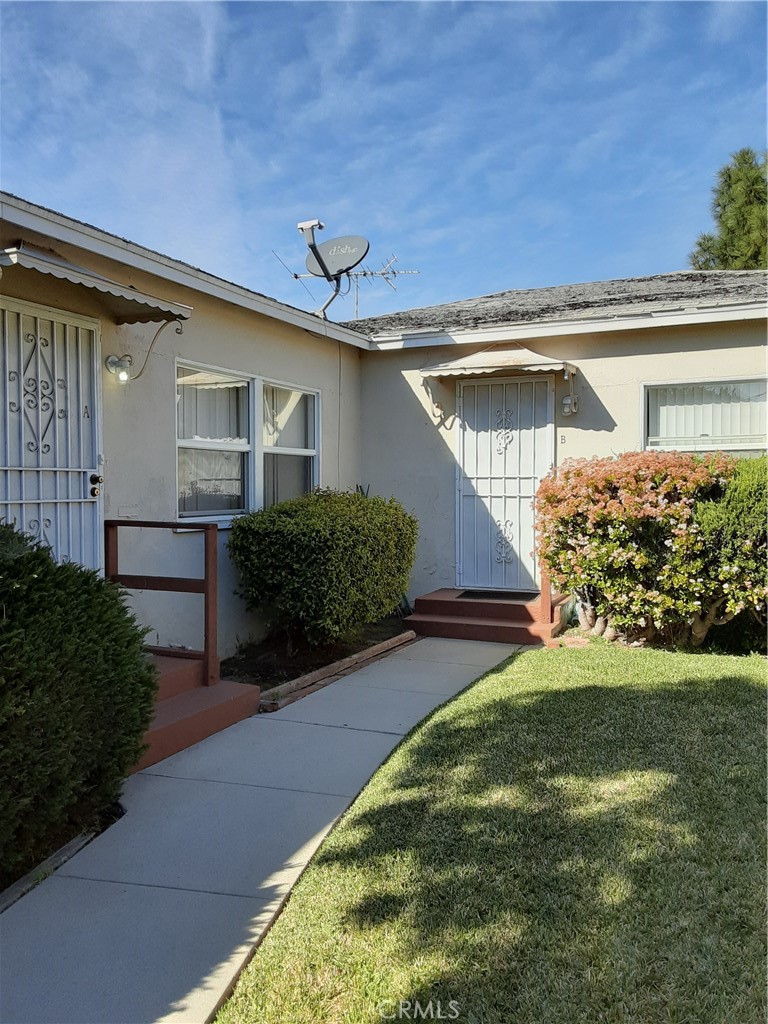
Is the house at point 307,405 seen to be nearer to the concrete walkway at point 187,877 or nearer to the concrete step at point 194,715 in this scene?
the concrete step at point 194,715

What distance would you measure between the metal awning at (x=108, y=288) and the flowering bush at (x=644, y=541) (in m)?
3.93

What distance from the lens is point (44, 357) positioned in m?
5.08

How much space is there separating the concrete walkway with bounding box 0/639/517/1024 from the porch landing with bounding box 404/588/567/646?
103 inches

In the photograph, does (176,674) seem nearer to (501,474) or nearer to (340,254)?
(501,474)

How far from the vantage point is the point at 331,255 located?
32.0 feet

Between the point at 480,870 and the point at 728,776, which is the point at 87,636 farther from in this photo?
the point at 728,776

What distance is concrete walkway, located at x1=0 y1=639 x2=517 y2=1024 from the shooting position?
8.08 feet

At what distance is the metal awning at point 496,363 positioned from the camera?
319 inches

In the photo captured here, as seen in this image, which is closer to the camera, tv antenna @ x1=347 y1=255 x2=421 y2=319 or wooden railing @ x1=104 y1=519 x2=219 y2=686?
wooden railing @ x1=104 y1=519 x2=219 y2=686

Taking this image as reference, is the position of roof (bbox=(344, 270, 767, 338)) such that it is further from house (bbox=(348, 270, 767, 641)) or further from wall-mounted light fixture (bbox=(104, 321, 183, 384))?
wall-mounted light fixture (bbox=(104, 321, 183, 384))

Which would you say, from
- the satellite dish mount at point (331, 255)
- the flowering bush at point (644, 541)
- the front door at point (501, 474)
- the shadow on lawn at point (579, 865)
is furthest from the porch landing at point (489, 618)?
the satellite dish mount at point (331, 255)

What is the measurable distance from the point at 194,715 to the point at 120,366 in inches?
106

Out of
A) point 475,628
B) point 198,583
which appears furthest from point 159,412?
point 475,628

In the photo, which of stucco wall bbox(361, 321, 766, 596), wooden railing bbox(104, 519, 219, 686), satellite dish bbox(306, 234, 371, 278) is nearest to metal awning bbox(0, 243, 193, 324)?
wooden railing bbox(104, 519, 219, 686)
